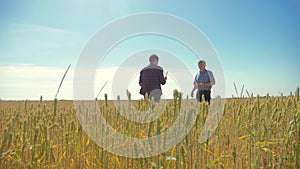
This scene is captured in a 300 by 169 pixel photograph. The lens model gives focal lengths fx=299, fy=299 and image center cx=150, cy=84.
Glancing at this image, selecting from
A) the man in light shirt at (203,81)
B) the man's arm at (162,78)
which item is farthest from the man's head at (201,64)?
the man's arm at (162,78)

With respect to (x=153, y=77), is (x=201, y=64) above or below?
above

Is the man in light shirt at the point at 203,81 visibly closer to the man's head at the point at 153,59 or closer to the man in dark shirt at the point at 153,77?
the man in dark shirt at the point at 153,77

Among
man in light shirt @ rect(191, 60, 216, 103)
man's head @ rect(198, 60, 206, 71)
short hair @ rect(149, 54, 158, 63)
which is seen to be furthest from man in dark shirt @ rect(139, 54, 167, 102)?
man's head @ rect(198, 60, 206, 71)

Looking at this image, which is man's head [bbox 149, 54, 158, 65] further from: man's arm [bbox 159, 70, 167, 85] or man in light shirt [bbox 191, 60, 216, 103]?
man in light shirt [bbox 191, 60, 216, 103]

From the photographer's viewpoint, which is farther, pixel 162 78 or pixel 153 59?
pixel 162 78

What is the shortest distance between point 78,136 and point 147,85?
12.6ft

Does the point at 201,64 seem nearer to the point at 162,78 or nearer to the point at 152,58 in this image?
the point at 162,78

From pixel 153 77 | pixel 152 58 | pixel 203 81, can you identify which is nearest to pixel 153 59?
pixel 152 58

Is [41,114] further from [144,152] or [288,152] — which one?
[288,152]

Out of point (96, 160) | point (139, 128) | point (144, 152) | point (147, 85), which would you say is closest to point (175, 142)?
point (144, 152)

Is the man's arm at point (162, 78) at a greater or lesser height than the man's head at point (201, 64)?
lesser

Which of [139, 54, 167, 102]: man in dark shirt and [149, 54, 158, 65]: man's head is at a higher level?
[149, 54, 158, 65]: man's head

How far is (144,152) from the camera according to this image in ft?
6.77

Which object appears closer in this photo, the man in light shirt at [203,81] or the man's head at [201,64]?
the man in light shirt at [203,81]
